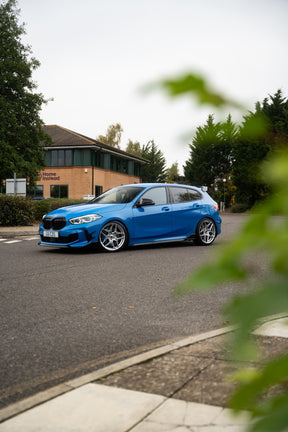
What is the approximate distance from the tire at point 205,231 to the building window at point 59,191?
33.0 metres

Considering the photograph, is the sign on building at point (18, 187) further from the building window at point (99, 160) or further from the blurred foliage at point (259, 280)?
the building window at point (99, 160)

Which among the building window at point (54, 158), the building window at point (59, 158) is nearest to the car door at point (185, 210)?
the building window at point (59, 158)

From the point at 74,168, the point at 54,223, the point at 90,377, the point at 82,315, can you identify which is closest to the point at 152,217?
the point at 54,223

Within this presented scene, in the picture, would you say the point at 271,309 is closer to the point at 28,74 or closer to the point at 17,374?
the point at 17,374

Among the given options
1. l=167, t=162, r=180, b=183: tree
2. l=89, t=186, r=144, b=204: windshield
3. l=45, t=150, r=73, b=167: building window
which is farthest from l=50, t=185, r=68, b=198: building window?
l=167, t=162, r=180, b=183: tree

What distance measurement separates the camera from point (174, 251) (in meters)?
10.9

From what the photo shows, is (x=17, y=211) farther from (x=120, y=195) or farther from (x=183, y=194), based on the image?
(x=183, y=194)

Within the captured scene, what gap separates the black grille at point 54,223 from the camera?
33.4ft

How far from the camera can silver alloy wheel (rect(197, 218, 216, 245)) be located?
1193 cm

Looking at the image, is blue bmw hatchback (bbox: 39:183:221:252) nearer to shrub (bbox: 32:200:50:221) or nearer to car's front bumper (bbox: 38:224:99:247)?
car's front bumper (bbox: 38:224:99:247)

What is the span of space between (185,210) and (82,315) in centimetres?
689

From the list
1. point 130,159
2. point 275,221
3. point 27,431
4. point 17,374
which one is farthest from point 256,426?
point 130,159

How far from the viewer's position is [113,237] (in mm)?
10523

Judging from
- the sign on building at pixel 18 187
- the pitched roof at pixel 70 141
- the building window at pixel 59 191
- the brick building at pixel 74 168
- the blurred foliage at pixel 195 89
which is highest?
the pitched roof at pixel 70 141
